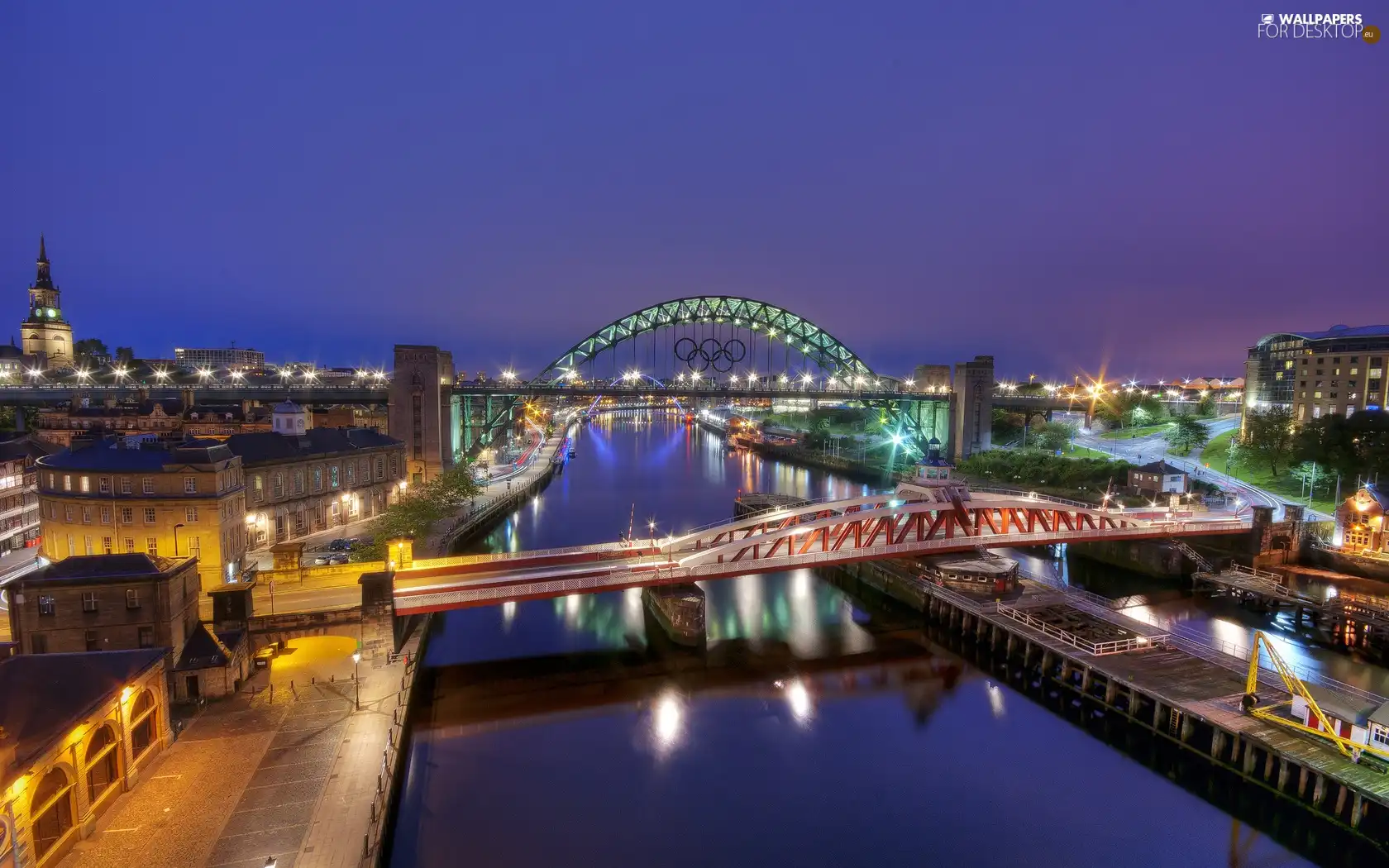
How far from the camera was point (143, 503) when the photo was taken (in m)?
19.6

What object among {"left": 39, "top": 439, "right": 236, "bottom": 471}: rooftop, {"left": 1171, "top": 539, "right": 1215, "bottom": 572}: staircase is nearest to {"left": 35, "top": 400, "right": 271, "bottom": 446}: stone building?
{"left": 39, "top": 439, "right": 236, "bottom": 471}: rooftop

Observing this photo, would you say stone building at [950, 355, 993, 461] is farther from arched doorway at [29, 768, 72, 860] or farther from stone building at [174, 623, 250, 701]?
arched doorway at [29, 768, 72, 860]

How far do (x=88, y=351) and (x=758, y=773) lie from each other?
10291cm

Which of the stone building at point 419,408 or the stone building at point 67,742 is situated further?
the stone building at point 419,408

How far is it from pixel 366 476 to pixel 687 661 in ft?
63.8

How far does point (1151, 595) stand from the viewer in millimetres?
24547

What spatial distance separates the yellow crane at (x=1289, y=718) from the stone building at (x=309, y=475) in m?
27.4

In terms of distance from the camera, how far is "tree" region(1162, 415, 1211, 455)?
48312mm

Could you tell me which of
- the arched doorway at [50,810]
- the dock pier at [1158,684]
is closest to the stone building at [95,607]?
the arched doorway at [50,810]

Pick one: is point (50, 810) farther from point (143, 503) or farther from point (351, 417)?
point (351, 417)

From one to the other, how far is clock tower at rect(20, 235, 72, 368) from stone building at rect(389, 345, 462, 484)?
5323cm

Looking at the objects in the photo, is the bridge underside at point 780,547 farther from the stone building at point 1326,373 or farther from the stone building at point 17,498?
the stone building at point 1326,373

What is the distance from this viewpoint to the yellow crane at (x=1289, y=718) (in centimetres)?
1280

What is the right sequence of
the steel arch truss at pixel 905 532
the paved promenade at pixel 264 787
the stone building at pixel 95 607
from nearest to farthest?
the paved promenade at pixel 264 787 < the stone building at pixel 95 607 < the steel arch truss at pixel 905 532
